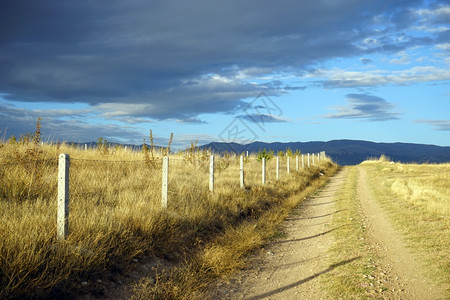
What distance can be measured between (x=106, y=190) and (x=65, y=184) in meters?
3.84

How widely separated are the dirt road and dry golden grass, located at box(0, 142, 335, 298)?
1.67 ft

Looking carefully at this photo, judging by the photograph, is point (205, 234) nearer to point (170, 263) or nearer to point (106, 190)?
point (170, 263)

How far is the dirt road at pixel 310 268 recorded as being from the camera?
5.26m

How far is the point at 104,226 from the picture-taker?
19.4ft

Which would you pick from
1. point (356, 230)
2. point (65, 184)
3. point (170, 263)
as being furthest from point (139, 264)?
point (356, 230)

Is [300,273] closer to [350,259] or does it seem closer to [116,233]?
[350,259]

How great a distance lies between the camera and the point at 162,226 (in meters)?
7.13

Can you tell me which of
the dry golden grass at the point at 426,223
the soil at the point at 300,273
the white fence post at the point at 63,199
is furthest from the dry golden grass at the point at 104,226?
the dry golden grass at the point at 426,223

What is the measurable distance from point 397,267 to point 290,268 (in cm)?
190

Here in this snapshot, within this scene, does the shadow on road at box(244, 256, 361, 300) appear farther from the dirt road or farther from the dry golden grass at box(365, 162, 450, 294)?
the dry golden grass at box(365, 162, 450, 294)

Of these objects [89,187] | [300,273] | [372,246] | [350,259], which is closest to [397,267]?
[350,259]

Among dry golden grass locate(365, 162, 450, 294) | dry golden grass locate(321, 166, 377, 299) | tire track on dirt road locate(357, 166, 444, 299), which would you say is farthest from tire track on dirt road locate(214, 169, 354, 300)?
dry golden grass locate(365, 162, 450, 294)

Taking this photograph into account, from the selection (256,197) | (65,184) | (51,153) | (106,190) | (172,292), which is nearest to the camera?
(172,292)

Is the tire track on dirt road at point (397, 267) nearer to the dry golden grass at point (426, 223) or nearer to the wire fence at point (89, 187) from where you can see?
the dry golden grass at point (426, 223)
